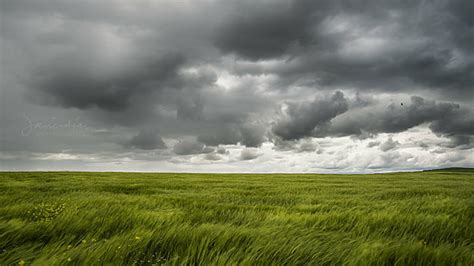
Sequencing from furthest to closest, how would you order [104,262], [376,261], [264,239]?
[264,239] → [376,261] → [104,262]

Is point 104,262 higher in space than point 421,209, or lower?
higher

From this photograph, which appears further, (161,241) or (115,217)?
(115,217)

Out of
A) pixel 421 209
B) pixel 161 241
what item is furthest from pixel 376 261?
pixel 421 209

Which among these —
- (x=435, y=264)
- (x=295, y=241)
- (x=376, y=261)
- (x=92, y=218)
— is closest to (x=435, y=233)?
(x=435, y=264)

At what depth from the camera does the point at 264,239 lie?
9.64ft

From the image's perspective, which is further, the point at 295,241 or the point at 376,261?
the point at 295,241

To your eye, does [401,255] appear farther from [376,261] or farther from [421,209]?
[421,209]

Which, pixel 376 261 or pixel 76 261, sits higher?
pixel 76 261

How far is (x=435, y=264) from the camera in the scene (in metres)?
2.62

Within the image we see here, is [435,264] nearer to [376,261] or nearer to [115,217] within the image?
[376,261]

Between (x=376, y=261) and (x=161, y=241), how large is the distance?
6.62 feet

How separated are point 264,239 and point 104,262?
1507 millimetres

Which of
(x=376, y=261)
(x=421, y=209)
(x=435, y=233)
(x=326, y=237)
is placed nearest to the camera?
(x=376, y=261)

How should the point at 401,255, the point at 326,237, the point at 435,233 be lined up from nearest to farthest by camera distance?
1. the point at 401,255
2. the point at 326,237
3. the point at 435,233
